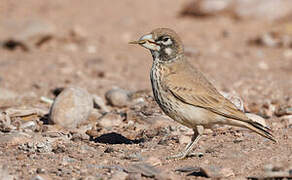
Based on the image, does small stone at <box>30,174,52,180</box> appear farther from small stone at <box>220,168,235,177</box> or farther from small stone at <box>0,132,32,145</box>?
small stone at <box>220,168,235,177</box>

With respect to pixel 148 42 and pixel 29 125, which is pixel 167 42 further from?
pixel 29 125

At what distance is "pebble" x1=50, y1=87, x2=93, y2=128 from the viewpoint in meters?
7.52

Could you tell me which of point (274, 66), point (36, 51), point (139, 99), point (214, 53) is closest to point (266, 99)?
point (139, 99)

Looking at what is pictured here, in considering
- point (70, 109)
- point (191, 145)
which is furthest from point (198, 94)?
point (70, 109)

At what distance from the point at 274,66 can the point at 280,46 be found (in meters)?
1.54

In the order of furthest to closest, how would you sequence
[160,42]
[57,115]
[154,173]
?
[57,115], [160,42], [154,173]

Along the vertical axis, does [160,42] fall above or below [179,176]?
above

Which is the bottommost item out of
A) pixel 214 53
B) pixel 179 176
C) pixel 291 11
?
pixel 179 176

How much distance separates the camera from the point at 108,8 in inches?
663

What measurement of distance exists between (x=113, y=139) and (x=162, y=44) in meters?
1.33

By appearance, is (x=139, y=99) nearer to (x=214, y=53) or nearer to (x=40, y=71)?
(x=40, y=71)

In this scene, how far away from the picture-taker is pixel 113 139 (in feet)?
22.7

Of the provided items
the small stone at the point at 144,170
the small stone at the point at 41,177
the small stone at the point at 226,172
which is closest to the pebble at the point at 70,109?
the small stone at the point at 144,170

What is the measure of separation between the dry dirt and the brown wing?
44 cm
